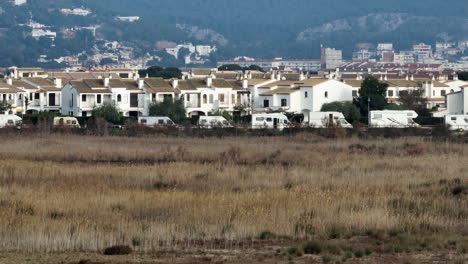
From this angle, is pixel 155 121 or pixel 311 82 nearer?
pixel 155 121

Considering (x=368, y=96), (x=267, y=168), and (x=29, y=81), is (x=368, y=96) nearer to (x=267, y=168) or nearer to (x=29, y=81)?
(x=29, y=81)

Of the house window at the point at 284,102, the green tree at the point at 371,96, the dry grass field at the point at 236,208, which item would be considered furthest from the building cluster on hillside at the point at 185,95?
the dry grass field at the point at 236,208

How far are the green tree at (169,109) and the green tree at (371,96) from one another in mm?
10707

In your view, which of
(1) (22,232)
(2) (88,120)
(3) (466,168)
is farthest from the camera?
(2) (88,120)

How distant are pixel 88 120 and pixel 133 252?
154 ft

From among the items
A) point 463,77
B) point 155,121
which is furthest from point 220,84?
point 463,77

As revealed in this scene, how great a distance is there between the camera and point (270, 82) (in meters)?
90.1

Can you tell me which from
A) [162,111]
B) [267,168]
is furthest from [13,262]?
[162,111]

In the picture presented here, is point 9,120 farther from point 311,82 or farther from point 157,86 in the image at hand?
point 311,82

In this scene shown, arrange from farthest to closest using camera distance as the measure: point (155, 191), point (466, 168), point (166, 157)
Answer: point (166, 157) → point (466, 168) → point (155, 191)

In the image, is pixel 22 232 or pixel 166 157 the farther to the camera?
pixel 166 157

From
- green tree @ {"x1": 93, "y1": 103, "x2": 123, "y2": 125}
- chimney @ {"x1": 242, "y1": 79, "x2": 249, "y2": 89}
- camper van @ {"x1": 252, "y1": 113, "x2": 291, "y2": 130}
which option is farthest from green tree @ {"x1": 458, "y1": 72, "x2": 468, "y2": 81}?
camper van @ {"x1": 252, "y1": 113, "x2": 291, "y2": 130}

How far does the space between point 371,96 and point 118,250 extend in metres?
57.2

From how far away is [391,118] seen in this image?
69938 mm
